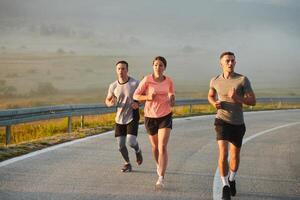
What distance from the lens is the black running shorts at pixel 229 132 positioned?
7195 mm

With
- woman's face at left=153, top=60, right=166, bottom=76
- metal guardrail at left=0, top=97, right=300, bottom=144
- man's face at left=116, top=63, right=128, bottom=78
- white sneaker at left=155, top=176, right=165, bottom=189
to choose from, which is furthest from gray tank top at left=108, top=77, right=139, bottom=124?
metal guardrail at left=0, top=97, right=300, bottom=144

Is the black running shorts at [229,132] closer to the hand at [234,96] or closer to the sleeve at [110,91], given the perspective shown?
the hand at [234,96]

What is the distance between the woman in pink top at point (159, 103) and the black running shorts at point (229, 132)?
906 mm

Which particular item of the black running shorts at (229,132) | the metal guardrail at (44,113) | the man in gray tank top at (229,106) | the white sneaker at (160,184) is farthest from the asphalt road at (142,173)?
the metal guardrail at (44,113)

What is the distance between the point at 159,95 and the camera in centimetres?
788

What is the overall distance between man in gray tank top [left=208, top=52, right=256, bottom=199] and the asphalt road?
529 millimetres

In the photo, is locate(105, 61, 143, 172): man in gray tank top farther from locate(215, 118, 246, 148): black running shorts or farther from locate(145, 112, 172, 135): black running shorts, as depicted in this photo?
locate(215, 118, 246, 148): black running shorts

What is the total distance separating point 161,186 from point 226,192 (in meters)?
0.99

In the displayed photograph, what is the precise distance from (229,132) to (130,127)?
85.8 inches

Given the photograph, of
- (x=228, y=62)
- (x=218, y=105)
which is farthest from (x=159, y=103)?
(x=228, y=62)

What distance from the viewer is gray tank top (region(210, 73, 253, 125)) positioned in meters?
7.12

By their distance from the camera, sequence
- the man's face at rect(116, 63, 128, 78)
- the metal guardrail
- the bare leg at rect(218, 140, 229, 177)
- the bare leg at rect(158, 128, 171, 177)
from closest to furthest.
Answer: the bare leg at rect(218, 140, 229, 177)
the bare leg at rect(158, 128, 171, 177)
the man's face at rect(116, 63, 128, 78)
the metal guardrail

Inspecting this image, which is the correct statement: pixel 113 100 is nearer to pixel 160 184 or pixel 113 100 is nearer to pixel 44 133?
pixel 160 184

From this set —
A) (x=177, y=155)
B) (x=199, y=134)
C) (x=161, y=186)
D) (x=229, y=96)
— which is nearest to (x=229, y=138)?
(x=229, y=96)
